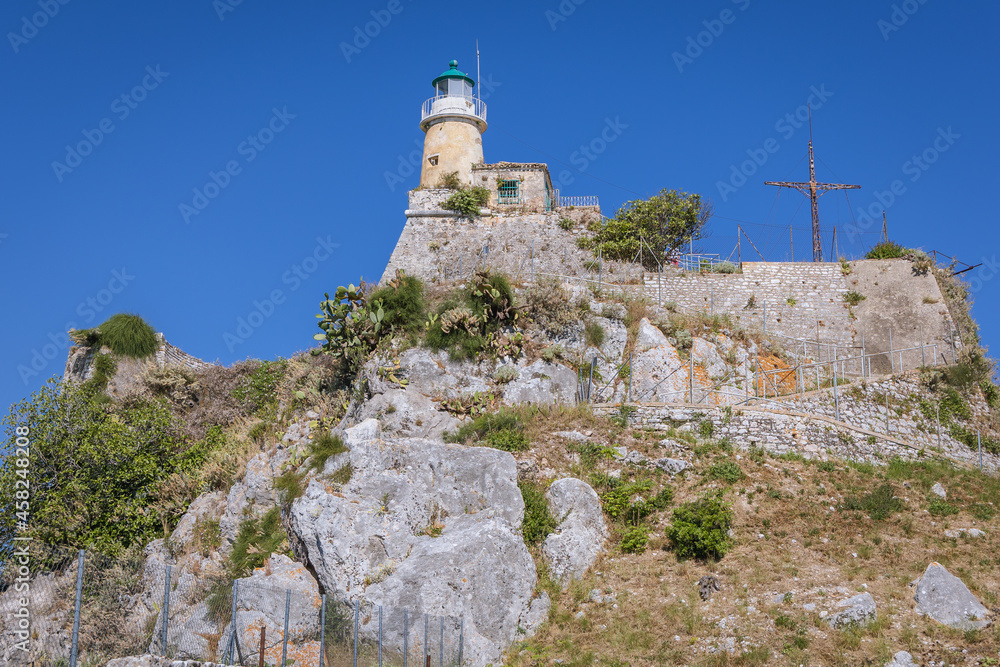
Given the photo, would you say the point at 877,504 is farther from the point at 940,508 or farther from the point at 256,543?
the point at 256,543

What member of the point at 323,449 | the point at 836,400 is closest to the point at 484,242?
the point at 836,400

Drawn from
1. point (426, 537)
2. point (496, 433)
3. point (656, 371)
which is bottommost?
point (426, 537)

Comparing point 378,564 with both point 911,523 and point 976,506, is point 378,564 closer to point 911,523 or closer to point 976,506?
point 911,523

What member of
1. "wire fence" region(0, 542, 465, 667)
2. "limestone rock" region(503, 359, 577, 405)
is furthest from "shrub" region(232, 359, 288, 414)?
"wire fence" region(0, 542, 465, 667)

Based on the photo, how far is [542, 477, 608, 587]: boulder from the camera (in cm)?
1673

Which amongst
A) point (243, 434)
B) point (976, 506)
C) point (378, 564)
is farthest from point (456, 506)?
point (976, 506)

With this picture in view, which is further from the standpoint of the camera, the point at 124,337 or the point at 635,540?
the point at 124,337

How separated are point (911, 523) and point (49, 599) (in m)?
18.0

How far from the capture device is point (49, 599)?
1919 cm

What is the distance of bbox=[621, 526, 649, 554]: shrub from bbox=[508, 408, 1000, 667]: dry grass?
0.18 metres

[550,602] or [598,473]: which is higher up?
[598,473]

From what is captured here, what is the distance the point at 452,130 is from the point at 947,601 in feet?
84.6

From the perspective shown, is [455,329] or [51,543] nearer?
[51,543]

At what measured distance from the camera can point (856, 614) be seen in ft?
46.7
